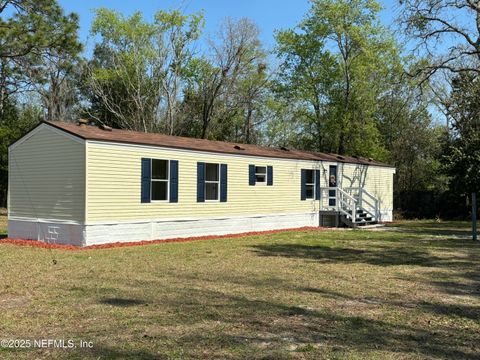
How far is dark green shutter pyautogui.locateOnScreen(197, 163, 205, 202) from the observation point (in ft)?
52.6

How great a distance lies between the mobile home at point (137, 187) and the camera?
13.1 meters

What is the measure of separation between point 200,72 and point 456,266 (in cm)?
2795

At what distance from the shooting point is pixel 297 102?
34344 mm

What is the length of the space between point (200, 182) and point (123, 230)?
11.3 ft

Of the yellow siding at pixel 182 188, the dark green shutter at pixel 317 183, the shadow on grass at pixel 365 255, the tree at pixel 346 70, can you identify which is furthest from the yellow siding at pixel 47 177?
the tree at pixel 346 70

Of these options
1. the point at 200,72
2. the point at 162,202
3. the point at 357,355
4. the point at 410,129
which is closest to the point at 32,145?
the point at 162,202

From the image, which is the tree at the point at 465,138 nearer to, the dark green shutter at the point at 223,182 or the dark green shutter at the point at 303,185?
the dark green shutter at the point at 303,185

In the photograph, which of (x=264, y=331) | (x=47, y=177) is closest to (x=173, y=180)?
(x=47, y=177)

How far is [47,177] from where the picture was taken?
45.5ft

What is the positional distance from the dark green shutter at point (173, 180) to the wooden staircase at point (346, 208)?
28.9 feet

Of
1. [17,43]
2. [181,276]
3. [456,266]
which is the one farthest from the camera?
[17,43]

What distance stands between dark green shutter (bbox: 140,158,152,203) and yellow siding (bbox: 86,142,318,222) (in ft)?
0.47

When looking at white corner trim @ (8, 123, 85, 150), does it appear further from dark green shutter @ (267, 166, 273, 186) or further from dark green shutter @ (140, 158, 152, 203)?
dark green shutter @ (267, 166, 273, 186)

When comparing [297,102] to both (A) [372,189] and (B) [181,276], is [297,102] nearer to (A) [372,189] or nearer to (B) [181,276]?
(A) [372,189]
